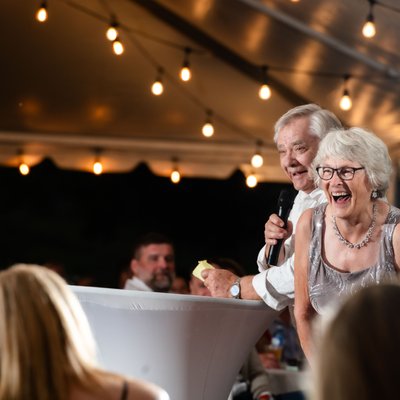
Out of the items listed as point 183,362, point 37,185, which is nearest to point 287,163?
point 183,362

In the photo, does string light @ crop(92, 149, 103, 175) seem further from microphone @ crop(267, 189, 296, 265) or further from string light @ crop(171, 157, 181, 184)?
microphone @ crop(267, 189, 296, 265)

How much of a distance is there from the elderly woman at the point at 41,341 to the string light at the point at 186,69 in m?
6.29

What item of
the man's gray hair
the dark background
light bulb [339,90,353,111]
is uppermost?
light bulb [339,90,353,111]

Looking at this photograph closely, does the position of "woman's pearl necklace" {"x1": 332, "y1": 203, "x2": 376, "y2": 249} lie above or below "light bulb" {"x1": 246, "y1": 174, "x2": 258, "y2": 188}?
below

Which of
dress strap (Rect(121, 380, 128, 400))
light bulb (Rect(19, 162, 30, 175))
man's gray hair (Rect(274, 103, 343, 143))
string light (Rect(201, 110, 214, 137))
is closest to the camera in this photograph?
dress strap (Rect(121, 380, 128, 400))

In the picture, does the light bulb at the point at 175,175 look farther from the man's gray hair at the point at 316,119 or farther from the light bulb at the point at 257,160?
the man's gray hair at the point at 316,119

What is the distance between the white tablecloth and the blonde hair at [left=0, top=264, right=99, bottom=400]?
844 millimetres

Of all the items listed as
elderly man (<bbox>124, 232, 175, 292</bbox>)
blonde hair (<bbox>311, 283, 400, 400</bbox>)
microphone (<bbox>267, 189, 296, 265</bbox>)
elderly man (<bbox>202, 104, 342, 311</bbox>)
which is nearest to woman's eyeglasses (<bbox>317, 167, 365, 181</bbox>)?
microphone (<bbox>267, 189, 296, 265</bbox>)

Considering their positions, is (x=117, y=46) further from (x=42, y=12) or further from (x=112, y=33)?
(x=42, y=12)

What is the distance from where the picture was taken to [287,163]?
3246 mm

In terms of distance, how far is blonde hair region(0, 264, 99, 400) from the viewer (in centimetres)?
167

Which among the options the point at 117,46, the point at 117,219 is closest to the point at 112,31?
the point at 117,46

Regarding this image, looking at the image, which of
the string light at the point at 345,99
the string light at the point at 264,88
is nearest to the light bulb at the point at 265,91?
the string light at the point at 264,88

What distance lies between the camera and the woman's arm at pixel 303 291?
2713 mm
